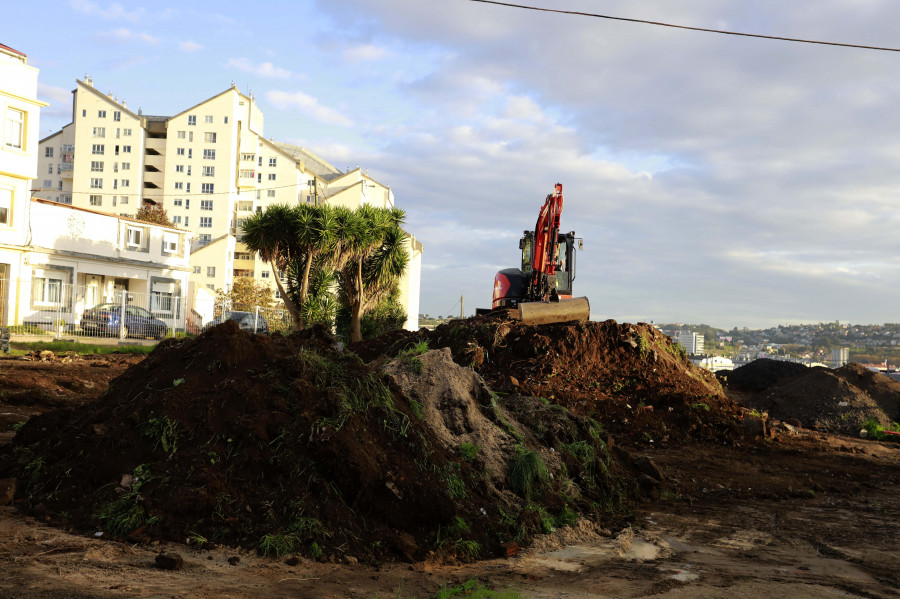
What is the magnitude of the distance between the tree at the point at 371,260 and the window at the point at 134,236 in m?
14.6

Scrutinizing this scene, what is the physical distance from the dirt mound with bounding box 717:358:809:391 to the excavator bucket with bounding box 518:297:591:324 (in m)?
6.89

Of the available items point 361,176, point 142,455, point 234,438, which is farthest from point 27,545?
point 361,176

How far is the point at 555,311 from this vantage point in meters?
16.2

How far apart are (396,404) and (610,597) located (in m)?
2.78

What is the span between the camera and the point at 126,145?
246 ft

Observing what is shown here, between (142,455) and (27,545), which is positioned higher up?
(142,455)

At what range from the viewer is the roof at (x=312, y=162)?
8788 cm

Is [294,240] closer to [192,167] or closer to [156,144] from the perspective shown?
[192,167]

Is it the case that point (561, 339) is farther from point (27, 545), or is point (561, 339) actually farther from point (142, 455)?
point (27, 545)

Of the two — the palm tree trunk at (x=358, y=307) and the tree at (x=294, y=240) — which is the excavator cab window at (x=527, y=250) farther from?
the palm tree trunk at (x=358, y=307)

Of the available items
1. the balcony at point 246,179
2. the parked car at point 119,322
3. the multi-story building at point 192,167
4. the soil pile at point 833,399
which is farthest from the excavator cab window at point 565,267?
the balcony at point 246,179

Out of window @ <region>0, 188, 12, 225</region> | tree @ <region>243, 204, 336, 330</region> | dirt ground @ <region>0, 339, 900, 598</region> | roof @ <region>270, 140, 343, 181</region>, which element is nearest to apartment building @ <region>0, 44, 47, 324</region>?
window @ <region>0, 188, 12, 225</region>

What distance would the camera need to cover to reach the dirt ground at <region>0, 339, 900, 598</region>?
4355mm

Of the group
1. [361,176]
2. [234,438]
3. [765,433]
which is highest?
[361,176]
